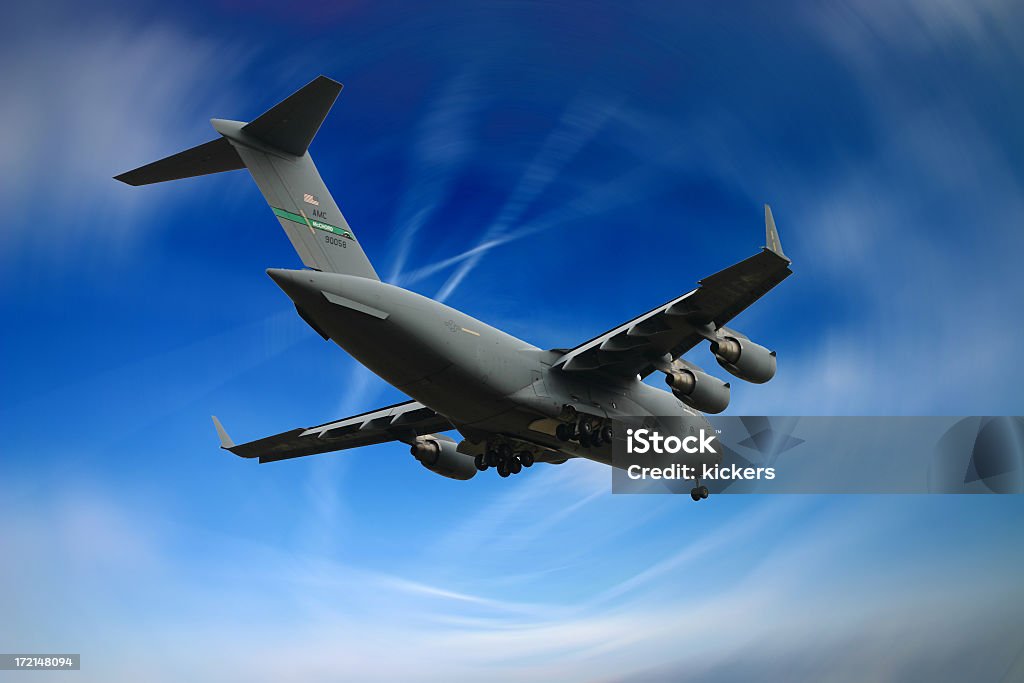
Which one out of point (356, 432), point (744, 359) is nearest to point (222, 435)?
point (356, 432)

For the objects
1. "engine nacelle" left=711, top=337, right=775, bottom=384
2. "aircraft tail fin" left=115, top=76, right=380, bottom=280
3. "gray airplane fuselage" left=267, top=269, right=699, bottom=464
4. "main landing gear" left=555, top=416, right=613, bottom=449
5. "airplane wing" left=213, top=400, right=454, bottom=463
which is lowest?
"main landing gear" left=555, top=416, right=613, bottom=449

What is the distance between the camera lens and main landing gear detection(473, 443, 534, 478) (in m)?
14.9

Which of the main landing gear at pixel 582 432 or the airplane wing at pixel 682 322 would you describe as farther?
the main landing gear at pixel 582 432

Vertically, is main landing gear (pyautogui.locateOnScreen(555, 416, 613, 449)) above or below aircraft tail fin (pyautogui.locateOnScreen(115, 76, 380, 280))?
below

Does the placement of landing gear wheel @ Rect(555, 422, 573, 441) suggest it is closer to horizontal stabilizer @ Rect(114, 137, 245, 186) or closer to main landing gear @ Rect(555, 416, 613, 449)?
main landing gear @ Rect(555, 416, 613, 449)

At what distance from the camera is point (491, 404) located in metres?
13.5

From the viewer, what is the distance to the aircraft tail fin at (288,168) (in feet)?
40.0

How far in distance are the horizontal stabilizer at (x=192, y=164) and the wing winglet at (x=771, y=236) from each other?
6.27 m

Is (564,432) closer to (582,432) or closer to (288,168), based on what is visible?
(582,432)

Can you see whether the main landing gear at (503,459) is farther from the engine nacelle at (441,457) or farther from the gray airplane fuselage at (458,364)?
the engine nacelle at (441,457)

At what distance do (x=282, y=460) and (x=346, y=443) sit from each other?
3.98 feet

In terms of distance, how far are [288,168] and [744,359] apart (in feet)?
20.4

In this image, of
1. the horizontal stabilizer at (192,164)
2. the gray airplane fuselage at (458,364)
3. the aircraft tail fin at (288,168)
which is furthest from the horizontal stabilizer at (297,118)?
the gray airplane fuselage at (458,364)

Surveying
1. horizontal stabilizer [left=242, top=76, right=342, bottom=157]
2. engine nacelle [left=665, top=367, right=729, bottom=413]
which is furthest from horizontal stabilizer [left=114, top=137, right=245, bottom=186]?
engine nacelle [left=665, top=367, right=729, bottom=413]
